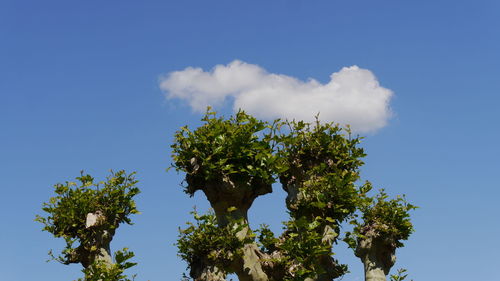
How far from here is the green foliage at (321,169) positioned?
72.4 ft

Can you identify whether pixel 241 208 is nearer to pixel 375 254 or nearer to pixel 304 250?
pixel 304 250

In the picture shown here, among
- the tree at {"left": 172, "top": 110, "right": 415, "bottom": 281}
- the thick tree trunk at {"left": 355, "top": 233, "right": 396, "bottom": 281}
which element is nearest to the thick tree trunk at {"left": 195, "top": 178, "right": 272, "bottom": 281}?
the tree at {"left": 172, "top": 110, "right": 415, "bottom": 281}

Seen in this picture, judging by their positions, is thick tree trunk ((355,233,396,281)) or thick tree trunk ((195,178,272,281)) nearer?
thick tree trunk ((195,178,272,281))

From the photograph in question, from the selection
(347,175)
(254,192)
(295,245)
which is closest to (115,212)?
(254,192)

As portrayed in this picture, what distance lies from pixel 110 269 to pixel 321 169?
8942 millimetres

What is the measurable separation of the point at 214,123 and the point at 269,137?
220 cm

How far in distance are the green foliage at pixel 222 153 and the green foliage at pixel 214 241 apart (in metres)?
1.42

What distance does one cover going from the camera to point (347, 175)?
22422 mm

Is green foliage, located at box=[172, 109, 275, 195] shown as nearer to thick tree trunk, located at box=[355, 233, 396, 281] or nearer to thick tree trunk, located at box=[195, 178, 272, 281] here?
thick tree trunk, located at box=[195, 178, 272, 281]

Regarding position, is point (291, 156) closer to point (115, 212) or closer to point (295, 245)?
point (295, 245)

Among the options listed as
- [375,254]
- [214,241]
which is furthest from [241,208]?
[375,254]

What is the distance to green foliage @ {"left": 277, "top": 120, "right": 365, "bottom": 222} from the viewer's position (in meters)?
22.1

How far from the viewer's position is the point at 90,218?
2083 cm

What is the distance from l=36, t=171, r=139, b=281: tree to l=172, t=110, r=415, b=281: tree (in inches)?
103
